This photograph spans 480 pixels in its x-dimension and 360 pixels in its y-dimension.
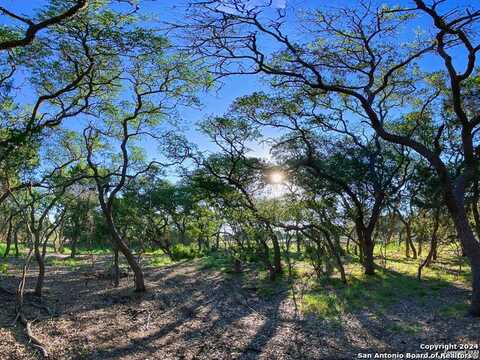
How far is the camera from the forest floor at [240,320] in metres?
7.44

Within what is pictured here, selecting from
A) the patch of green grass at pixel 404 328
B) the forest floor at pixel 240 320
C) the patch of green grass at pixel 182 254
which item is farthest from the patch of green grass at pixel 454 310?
the patch of green grass at pixel 182 254

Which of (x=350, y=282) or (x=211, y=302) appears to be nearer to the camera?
(x=211, y=302)

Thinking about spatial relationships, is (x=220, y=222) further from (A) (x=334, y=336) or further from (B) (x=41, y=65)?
(B) (x=41, y=65)

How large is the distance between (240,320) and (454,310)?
5.85 meters

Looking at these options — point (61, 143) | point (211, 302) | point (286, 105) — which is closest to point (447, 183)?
point (286, 105)

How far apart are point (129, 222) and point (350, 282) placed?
998 cm

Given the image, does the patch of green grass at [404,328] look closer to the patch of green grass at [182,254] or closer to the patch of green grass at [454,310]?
the patch of green grass at [454,310]

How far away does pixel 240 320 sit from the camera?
10.1 m

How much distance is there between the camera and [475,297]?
27.7 feet

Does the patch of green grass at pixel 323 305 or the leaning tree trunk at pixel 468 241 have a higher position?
the leaning tree trunk at pixel 468 241

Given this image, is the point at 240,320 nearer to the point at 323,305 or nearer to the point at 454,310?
the point at 323,305

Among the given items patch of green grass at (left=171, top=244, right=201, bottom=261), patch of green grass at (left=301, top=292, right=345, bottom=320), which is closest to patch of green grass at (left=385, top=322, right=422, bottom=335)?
patch of green grass at (left=301, top=292, right=345, bottom=320)

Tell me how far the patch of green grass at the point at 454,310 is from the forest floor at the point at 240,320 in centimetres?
3

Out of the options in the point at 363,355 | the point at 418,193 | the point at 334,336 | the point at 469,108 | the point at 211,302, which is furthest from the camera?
the point at 418,193
